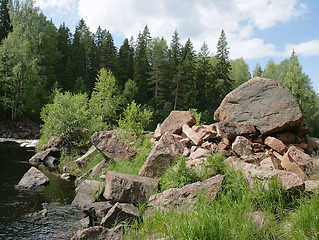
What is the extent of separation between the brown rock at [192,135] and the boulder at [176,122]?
1.50ft

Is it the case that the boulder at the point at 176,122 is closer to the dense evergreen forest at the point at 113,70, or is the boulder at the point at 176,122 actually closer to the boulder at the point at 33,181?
the boulder at the point at 33,181

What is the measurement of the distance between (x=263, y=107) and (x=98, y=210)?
20.3ft

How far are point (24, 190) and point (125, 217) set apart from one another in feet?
17.1

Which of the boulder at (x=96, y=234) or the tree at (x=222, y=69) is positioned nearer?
the boulder at (x=96, y=234)

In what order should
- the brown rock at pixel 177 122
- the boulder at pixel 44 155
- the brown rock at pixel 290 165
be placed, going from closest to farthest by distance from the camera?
the brown rock at pixel 290 165
the brown rock at pixel 177 122
the boulder at pixel 44 155

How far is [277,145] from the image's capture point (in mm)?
7840

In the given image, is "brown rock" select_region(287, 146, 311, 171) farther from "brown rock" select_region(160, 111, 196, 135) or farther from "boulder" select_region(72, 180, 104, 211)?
"boulder" select_region(72, 180, 104, 211)

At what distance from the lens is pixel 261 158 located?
24.7 ft

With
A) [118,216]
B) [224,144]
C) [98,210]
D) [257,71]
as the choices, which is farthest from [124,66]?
[118,216]

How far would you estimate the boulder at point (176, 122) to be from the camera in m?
10.2

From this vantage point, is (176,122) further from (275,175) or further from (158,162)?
(275,175)

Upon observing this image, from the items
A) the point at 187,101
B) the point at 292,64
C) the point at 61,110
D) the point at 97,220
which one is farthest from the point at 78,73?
the point at 97,220

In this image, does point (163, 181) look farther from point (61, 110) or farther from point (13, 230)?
point (61, 110)

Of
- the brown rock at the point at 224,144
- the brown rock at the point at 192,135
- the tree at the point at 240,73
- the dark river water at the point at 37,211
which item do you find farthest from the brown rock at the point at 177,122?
the tree at the point at 240,73
